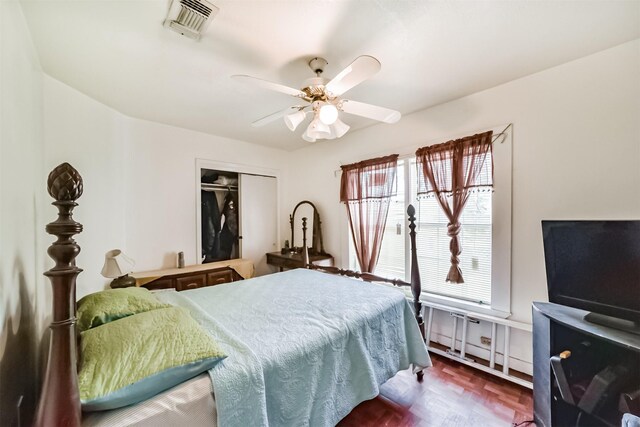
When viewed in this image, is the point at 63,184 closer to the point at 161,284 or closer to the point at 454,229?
the point at 161,284

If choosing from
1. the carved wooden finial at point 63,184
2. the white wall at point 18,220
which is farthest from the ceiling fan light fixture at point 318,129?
the white wall at point 18,220

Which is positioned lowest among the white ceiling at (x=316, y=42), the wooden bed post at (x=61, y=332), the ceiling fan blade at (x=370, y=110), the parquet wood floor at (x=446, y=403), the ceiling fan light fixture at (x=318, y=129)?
the parquet wood floor at (x=446, y=403)

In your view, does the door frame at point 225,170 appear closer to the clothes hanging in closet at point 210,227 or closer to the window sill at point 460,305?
the clothes hanging in closet at point 210,227

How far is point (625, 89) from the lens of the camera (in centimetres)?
166

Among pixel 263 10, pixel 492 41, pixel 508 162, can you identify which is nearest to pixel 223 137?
pixel 263 10

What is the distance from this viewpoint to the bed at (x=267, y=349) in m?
0.75

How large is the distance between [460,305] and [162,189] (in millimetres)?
3509

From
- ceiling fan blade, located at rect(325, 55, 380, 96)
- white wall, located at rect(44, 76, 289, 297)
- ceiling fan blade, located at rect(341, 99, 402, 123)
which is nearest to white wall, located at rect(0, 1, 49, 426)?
white wall, located at rect(44, 76, 289, 297)

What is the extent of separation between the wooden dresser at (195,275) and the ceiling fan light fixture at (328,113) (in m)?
2.34

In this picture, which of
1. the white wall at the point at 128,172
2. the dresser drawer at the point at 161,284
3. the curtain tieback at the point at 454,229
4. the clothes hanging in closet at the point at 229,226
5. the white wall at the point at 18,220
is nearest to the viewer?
the white wall at the point at 18,220

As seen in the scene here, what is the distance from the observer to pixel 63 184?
0.78 meters

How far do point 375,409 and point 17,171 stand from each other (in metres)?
2.49

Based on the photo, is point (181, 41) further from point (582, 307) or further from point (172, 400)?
point (582, 307)

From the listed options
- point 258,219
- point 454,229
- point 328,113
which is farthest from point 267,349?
point 258,219
